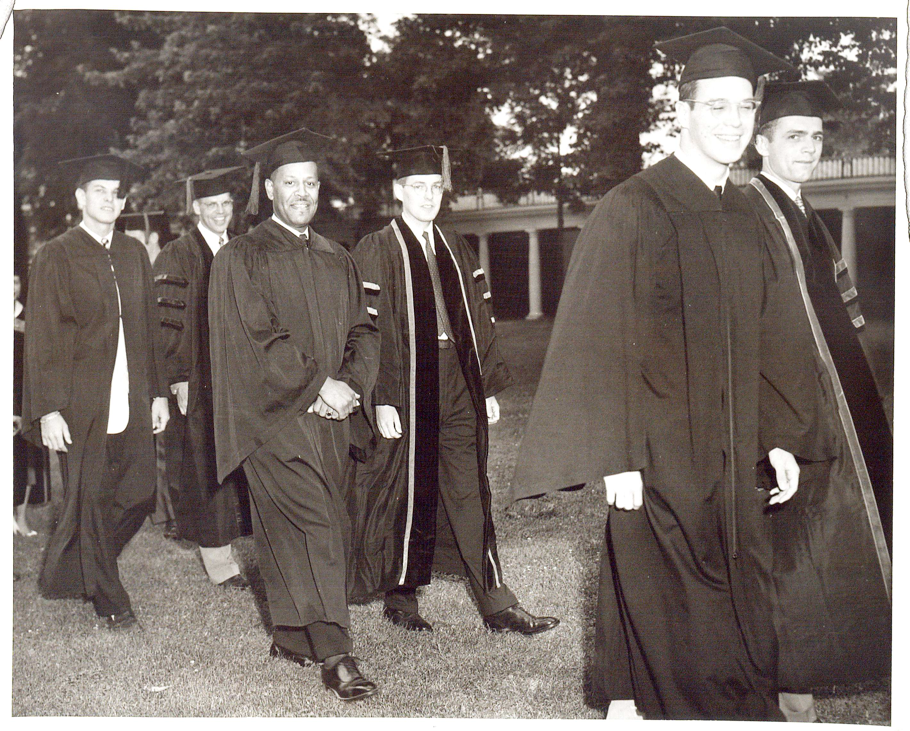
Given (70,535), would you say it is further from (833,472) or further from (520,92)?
(833,472)

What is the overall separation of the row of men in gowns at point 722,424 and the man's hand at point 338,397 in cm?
70

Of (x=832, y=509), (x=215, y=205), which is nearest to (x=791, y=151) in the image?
(x=832, y=509)

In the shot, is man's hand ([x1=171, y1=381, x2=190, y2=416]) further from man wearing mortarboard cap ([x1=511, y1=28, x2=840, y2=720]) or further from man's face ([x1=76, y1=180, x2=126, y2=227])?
man wearing mortarboard cap ([x1=511, y1=28, x2=840, y2=720])

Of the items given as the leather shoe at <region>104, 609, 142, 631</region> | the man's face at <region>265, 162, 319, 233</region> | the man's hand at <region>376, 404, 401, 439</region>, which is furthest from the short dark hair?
the leather shoe at <region>104, 609, 142, 631</region>

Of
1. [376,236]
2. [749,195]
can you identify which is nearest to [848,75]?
[749,195]

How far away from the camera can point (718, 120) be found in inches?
122

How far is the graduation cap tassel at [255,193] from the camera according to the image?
3.45m

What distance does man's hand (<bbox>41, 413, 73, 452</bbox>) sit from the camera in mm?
3559

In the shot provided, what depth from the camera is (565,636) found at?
11.1ft

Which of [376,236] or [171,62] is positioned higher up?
[171,62]

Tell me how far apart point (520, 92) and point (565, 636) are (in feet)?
6.44

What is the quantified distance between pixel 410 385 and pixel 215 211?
3.16 feet

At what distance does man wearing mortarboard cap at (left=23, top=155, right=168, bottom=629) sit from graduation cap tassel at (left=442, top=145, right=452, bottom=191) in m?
1.15
